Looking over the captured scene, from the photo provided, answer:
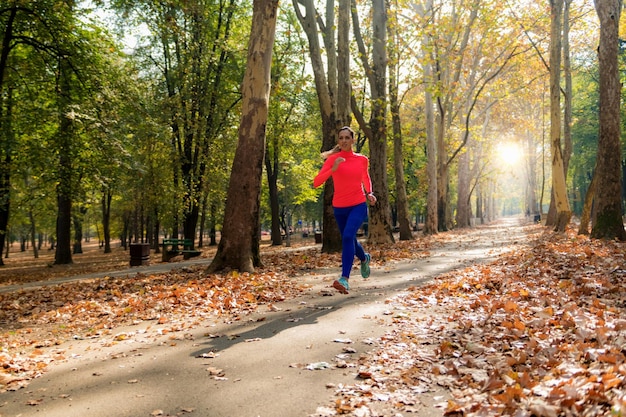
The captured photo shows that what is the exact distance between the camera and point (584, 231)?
14.0 m

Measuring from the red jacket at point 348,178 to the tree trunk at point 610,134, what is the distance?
876 centimetres

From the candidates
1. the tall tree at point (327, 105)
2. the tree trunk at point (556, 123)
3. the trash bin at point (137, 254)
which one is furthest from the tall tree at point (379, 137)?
the trash bin at point (137, 254)

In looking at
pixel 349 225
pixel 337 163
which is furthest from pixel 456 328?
pixel 337 163

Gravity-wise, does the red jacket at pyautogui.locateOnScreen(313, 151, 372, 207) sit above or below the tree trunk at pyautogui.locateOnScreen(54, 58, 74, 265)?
below

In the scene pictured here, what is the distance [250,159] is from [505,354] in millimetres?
6330

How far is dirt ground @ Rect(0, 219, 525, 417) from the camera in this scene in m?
2.84

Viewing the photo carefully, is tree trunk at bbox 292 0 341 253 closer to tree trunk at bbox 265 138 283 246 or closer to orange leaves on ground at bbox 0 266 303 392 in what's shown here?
orange leaves on ground at bbox 0 266 303 392

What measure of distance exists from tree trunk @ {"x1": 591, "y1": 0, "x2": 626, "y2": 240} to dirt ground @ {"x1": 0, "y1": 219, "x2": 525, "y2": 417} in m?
8.64

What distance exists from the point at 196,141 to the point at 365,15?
10.6 m

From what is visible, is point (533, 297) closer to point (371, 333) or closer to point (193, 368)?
point (371, 333)

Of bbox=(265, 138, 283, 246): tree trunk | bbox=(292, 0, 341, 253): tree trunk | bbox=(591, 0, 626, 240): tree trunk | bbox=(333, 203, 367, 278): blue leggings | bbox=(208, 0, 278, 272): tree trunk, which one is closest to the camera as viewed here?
bbox=(333, 203, 367, 278): blue leggings

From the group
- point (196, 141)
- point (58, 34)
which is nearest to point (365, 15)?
point (196, 141)

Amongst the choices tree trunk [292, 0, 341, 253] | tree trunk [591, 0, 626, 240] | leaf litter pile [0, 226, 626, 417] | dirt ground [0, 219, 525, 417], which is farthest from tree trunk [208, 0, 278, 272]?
tree trunk [591, 0, 626, 240]

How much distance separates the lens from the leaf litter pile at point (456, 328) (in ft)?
8.66
